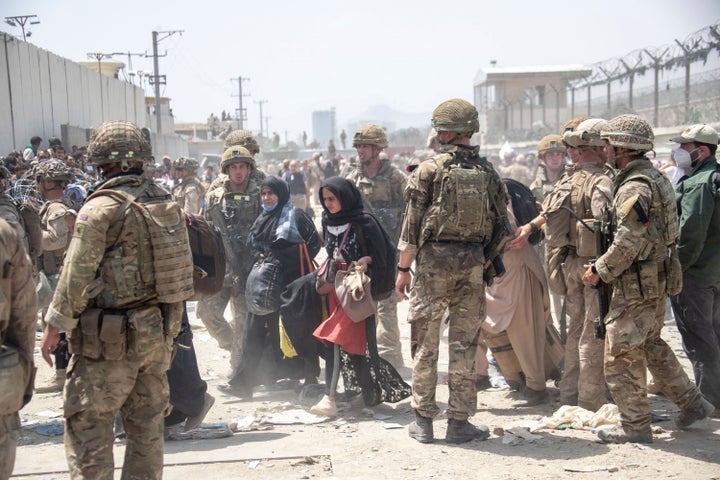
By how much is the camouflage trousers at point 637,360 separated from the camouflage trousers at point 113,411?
2752 millimetres

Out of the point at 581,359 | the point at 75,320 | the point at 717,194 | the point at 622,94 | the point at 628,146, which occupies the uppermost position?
the point at 622,94

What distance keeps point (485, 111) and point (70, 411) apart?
43.4 meters

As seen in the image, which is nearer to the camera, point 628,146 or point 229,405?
point 628,146

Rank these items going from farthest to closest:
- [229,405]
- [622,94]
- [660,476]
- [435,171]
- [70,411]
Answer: [622,94] → [229,405] → [435,171] → [660,476] → [70,411]

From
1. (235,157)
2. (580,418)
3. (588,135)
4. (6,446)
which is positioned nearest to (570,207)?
(588,135)

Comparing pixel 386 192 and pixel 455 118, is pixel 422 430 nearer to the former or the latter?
pixel 455 118

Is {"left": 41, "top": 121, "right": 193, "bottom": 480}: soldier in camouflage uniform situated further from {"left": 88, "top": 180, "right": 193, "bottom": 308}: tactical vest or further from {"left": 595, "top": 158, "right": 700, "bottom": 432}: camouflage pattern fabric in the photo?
{"left": 595, "top": 158, "right": 700, "bottom": 432}: camouflage pattern fabric

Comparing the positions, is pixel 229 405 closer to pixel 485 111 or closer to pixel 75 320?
pixel 75 320

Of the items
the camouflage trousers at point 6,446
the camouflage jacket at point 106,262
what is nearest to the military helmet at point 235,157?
the camouflage jacket at point 106,262

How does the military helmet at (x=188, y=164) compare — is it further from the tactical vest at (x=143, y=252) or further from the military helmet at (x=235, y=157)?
the tactical vest at (x=143, y=252)

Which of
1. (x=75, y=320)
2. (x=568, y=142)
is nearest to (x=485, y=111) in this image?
(x=568, y=142)

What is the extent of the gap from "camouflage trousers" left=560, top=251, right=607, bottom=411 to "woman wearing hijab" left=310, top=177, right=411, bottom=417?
126 centimetres

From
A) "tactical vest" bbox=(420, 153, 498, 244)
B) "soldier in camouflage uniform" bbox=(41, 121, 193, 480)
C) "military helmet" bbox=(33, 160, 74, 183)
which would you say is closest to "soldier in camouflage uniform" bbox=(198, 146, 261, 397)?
"military helmet" bbox=(33, 160, 74, 183)

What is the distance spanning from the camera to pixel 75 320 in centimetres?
386
